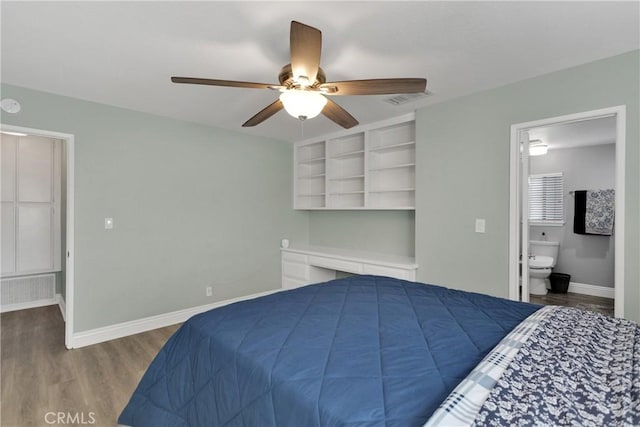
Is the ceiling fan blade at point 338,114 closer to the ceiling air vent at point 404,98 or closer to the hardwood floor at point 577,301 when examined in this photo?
the ceiling air vent at point 404,98

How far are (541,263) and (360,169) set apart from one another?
240 cm

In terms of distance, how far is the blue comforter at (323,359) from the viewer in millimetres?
915

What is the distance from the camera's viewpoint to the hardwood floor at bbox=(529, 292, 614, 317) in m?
3.02

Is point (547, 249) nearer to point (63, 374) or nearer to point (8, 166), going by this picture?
point (63, 374)

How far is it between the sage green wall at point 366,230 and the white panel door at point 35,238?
12.0 feet

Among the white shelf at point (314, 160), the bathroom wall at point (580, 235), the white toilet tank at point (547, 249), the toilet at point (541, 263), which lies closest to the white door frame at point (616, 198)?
the toilet at point (541, 263)

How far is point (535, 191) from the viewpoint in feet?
11.3

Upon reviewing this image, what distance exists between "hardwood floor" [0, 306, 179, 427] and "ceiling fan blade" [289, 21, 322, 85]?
2.39m

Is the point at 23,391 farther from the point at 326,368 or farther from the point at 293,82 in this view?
the point at 293,82

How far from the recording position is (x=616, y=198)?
6.91 ft

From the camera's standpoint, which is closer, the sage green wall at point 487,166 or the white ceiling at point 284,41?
the white ceiling at point 284,41

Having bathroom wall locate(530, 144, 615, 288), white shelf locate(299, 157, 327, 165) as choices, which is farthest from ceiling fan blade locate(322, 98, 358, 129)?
bathroom wall locate(530, 144, 615, 288)

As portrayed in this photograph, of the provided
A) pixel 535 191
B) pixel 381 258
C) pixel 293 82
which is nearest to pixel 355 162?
pixel 381 258

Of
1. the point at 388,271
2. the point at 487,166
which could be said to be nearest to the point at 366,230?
the point at 388,271
